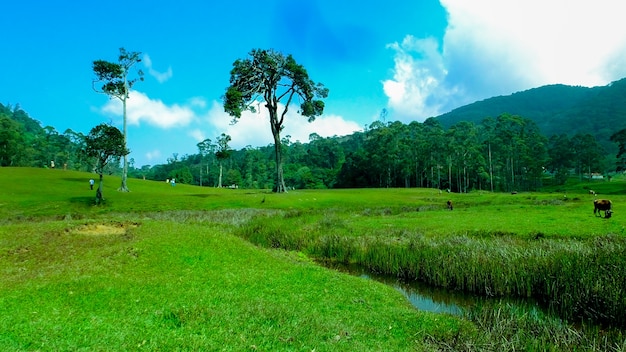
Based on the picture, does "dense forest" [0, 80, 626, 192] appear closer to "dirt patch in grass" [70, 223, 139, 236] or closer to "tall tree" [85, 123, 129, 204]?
"tall tree" [85, 123, 129, 204]

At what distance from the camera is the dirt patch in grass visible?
17359 millimetres

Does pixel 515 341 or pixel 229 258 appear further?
pixel 229 258

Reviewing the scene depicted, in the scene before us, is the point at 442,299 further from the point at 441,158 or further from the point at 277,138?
the point at 441,158

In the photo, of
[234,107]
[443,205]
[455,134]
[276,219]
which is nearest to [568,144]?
[455,134]

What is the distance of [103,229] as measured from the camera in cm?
1817

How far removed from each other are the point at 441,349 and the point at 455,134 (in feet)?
378

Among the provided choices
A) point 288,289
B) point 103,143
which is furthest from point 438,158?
point 288,289

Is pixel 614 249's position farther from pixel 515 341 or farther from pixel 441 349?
pixel 441 349

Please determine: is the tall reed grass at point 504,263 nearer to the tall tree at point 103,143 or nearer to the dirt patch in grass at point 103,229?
the dirt patch in grass at point 103,229

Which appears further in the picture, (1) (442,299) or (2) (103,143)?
(2) (103,143)

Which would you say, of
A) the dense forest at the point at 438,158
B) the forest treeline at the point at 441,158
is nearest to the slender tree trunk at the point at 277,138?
the forest treeline at the point at 441,158

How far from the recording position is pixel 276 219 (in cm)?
2878

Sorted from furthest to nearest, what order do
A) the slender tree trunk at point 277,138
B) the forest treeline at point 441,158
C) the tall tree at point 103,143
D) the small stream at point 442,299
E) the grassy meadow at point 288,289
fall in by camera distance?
the forest treeline at point 441,158 → the slender tree trunk at point 277,138 → the tall tree at point 103,143 → the small stream at point 442,299 → the grassy meadow at point 288,289

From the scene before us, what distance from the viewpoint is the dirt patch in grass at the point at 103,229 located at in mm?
17359
